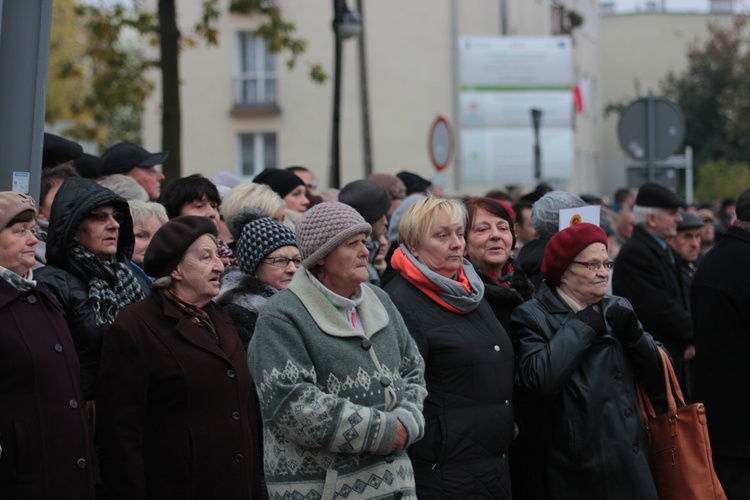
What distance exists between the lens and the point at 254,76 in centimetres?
3341

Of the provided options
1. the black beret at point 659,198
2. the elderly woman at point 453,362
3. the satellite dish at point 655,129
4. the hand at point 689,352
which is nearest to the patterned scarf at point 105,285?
the elderly woman at point 453,362

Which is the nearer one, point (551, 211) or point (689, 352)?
point (551, 211)

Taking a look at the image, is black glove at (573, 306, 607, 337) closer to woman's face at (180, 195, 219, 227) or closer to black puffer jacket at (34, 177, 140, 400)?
black puffer jacket at (34, 177, 140, 400)

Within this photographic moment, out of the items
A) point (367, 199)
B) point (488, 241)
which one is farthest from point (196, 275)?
point (367, 199)

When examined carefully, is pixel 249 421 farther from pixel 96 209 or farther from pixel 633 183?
pixel 633 183

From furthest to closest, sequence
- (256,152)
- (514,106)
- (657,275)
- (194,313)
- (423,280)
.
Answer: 1. (256,152)
2. (514,106)
3. (657,275)
4. (423,280)
5. (194,313)

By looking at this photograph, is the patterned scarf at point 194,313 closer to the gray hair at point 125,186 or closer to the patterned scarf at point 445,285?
the patterned scarf at point 445,285

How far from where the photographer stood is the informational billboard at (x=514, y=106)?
26812mm

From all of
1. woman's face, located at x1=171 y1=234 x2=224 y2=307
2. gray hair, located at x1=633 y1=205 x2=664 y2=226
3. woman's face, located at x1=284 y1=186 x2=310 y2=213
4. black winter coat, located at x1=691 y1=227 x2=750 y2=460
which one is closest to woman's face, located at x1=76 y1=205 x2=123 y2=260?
woman's face, located at x1=171 y1=234 x2=224 y2=307

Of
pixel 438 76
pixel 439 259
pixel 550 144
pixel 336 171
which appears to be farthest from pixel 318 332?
pixel 438 76

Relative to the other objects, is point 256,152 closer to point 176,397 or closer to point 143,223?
point 143,223

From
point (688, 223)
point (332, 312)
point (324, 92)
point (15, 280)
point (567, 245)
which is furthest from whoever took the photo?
point (324, 92)

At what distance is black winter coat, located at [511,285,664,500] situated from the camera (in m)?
5.88

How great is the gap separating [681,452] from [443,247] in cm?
162
